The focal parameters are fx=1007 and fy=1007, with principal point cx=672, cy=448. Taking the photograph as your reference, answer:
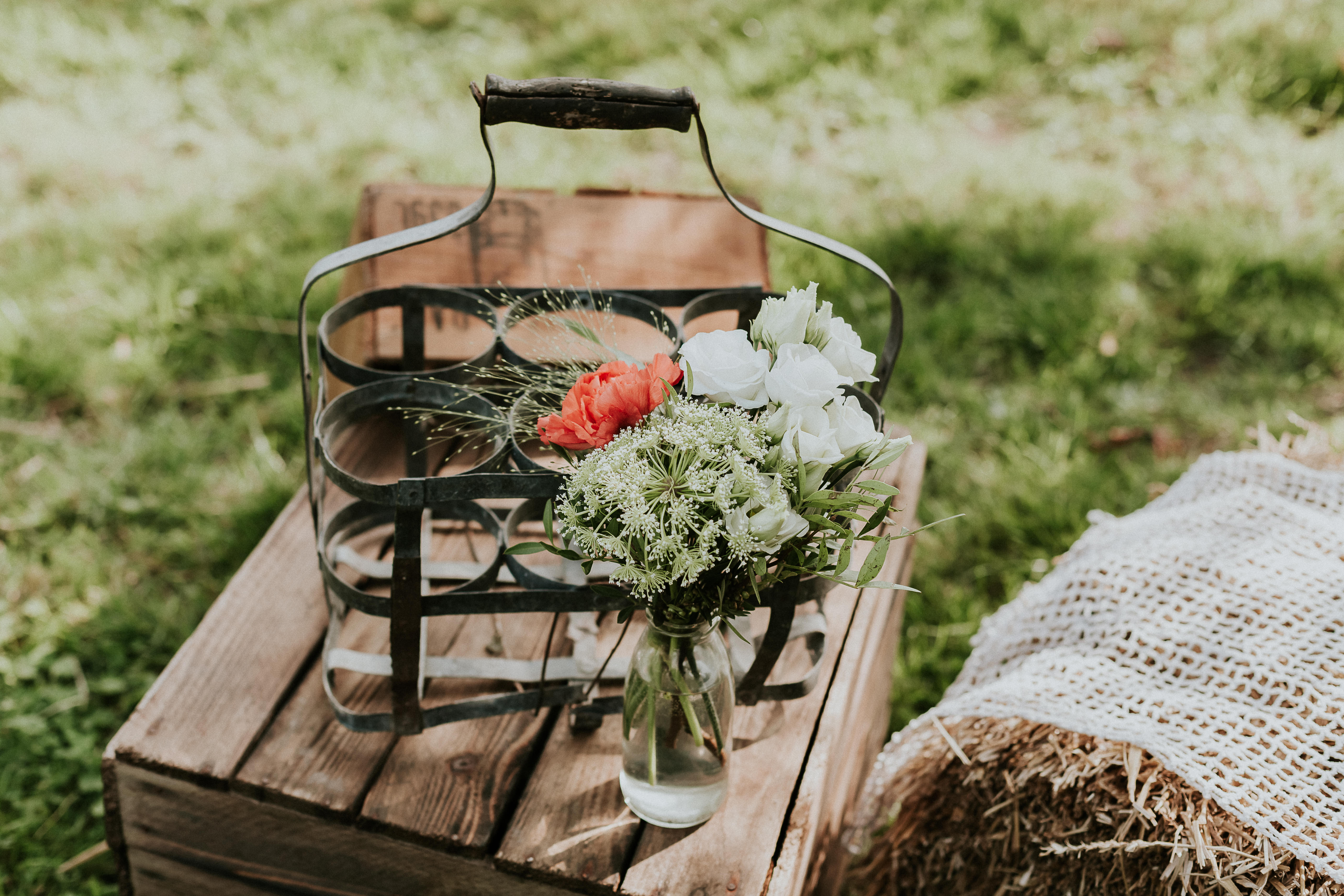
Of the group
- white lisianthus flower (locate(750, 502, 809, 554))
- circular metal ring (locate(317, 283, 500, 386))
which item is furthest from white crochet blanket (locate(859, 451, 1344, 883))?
circular metal ring (locate(317, 283, 500, 386))

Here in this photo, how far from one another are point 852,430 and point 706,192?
2483 millimetres

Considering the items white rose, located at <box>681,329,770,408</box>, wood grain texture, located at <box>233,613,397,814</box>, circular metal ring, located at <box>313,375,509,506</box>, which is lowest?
wood grain texture, located at <box>233,613,397,814</box>

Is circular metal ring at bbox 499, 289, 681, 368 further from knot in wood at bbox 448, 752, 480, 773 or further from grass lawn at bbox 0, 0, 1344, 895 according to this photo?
grass lawn at bbox 0, 0, 1344, 895

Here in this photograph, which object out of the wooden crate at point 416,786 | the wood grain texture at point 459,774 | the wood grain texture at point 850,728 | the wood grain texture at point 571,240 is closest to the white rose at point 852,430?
the wood grain texture at point 850,728

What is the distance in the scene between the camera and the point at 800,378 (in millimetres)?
928

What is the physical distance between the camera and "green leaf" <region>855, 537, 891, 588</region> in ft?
3.17

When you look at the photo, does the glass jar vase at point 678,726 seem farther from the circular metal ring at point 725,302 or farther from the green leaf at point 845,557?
the circular metal ring at point 725,302

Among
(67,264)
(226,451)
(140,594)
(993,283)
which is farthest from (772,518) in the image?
(67,264)

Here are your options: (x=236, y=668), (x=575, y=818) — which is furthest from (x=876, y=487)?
(x=236, y=668)

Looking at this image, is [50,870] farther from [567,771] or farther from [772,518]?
[772,518]

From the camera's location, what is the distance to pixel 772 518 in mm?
907

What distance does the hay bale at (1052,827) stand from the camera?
1190mm

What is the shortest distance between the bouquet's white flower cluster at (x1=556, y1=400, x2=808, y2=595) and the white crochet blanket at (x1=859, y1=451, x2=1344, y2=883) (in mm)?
648

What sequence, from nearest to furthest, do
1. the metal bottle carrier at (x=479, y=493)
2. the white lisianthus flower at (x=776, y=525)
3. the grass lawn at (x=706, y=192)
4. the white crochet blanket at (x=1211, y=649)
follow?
1. the white lisianthus flower at (x=776, y=525)
2. the metal bottle carrier at (x=479, y=493)
3. the white crochet blanket at (x=1211, y=649)
4. the grass lawn at (x=706, y=192)
